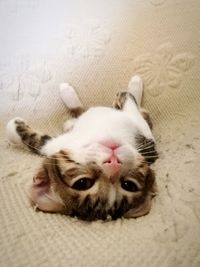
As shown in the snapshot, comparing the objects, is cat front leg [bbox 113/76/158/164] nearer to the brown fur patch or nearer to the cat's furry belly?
the cat's furry belly

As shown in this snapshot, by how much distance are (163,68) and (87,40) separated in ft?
1.02

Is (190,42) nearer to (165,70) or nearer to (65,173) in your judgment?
(165,70)

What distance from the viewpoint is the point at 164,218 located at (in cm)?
88

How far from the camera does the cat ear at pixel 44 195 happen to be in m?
0.94

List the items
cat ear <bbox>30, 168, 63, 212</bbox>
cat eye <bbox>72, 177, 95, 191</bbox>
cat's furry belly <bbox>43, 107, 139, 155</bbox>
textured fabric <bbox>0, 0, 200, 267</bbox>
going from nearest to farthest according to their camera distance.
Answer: cat ear <bbox>30, 168, 63, 212</bbox>, cat eye <bbox>72, 177, 95, 191</bbox>, cat's furry belly <bbox>43, 107, 139, 155</bbox>, textured fabric <bbox>0, 0, 200, 267</bbox>

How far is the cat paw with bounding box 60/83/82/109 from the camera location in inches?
54.1

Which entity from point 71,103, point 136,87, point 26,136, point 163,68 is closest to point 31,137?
point 26,136

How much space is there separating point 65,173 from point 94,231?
24cm

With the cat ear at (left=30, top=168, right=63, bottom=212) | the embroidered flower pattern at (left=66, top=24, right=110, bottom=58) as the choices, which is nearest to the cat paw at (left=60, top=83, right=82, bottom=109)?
the embroidered flower pattern at (left=66, top=24, right=110, bottom=58)

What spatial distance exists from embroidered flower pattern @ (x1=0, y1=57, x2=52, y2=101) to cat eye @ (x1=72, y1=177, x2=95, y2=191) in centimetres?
47

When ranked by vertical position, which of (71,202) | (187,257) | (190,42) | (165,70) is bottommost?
(71,202)

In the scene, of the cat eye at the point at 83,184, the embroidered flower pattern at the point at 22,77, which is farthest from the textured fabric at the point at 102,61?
the cat eye at the point at 83,184

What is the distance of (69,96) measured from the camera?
137 centimetres

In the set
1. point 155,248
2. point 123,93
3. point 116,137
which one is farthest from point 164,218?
point 123,93
